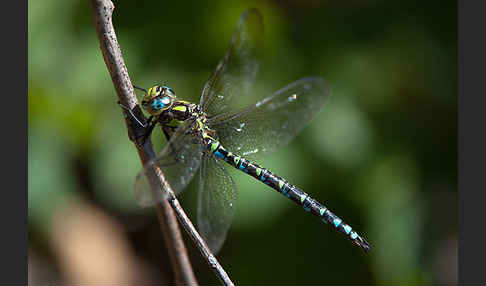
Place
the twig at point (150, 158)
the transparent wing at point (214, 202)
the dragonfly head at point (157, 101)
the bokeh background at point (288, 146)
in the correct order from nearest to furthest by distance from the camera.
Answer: the twig at point (150, 158) → the transparent wing at point (214, 202) → the dragonfly head at point (157, 101) → the bokeh background at point (288, 146)

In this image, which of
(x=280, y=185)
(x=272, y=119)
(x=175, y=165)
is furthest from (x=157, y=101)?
(x=280, y=185)

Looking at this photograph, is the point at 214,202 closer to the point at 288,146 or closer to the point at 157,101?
the point at 157,101

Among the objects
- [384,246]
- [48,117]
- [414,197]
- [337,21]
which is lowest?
[384,246]

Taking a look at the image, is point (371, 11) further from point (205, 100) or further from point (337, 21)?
point (205, 100)

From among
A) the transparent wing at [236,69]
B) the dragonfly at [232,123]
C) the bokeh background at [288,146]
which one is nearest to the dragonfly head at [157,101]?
the dragonfly at [232,123]

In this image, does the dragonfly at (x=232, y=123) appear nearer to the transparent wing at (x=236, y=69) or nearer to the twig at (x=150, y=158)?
the transparent wing at (x=236, y=69)

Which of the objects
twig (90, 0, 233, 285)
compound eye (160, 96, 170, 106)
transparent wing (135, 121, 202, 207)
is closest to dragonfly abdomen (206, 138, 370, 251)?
transparent wing (135, 121, 202, 207)

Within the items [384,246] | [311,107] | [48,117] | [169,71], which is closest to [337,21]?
[311,107]
